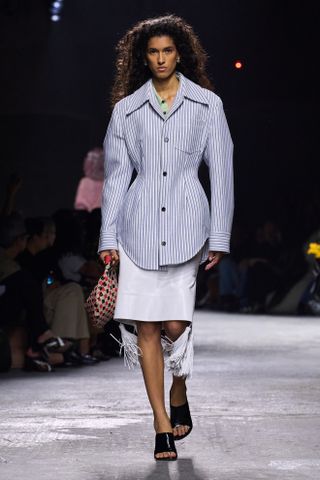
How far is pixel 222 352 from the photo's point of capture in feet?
28.2

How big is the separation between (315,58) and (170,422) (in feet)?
38.3

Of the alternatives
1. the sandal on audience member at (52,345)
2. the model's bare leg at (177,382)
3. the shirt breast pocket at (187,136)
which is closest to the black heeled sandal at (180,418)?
the model's bare leg at (177,382)

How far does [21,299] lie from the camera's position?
7.12 m

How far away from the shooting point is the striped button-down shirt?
4.46 meters

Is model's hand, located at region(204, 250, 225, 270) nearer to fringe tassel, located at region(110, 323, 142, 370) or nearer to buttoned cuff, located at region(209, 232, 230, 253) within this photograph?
buttoned cuff, located at region(209, 232, 230, 253)

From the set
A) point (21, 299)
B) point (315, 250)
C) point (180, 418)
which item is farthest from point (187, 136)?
point (315, 250)

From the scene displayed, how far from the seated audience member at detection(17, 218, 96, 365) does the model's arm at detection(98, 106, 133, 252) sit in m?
2.96

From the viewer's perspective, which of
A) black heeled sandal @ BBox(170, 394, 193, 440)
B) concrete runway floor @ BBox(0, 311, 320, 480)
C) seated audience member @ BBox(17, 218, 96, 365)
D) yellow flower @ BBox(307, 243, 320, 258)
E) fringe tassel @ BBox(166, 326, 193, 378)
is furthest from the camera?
yellow flower @ BBox(307, 243, 320, 258)

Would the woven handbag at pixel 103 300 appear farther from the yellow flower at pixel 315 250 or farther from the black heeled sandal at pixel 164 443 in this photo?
Answer: the yellow flower at pixel 315 250

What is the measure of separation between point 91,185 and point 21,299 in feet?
22.7

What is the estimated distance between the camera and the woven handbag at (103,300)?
4.46 m

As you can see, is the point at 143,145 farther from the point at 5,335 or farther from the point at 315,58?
the point at 315,58

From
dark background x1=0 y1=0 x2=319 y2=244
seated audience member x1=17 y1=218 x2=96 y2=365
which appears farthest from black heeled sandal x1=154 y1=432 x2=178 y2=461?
dark background x1=0 y1=0 x2=319 y2=244

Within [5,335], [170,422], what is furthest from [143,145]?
[5,335]
